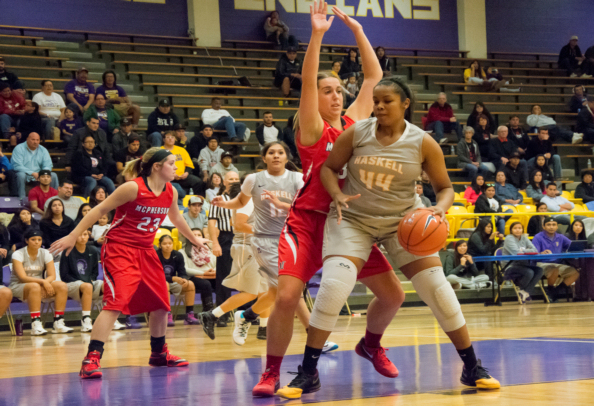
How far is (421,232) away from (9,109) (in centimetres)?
1064

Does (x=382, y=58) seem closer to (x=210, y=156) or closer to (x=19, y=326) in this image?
(x=210, y=156)

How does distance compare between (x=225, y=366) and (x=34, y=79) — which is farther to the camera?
(x=34, y=79)

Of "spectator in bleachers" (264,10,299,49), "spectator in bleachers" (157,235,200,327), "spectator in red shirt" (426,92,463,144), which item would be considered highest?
"spectator in bleachers" (264,10,299,49)

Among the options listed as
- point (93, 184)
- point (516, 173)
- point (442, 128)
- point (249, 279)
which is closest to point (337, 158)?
point (249, 279)

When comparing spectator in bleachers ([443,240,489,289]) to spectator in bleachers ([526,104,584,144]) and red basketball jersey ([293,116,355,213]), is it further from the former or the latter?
red basketball jersey ([293,116,355,213])

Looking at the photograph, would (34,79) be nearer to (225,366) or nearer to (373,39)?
(373,39)

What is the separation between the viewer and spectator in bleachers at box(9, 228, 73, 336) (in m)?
8.74

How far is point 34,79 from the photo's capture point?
14.1m

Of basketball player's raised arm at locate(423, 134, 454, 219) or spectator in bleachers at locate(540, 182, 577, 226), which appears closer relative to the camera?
basketball player's raised arm at locate(423, 134, 454, 219)

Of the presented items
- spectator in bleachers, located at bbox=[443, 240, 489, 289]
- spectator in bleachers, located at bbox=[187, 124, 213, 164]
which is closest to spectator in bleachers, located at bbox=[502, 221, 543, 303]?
spectator in bleachers, located at bbox=[443, 240, 489, 289]

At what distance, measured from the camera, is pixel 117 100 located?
43.3 ft

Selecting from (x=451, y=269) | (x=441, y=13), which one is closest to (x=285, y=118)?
(x=451, y=269)

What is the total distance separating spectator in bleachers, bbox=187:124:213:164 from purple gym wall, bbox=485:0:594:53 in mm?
10923

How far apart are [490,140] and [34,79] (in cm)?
942
